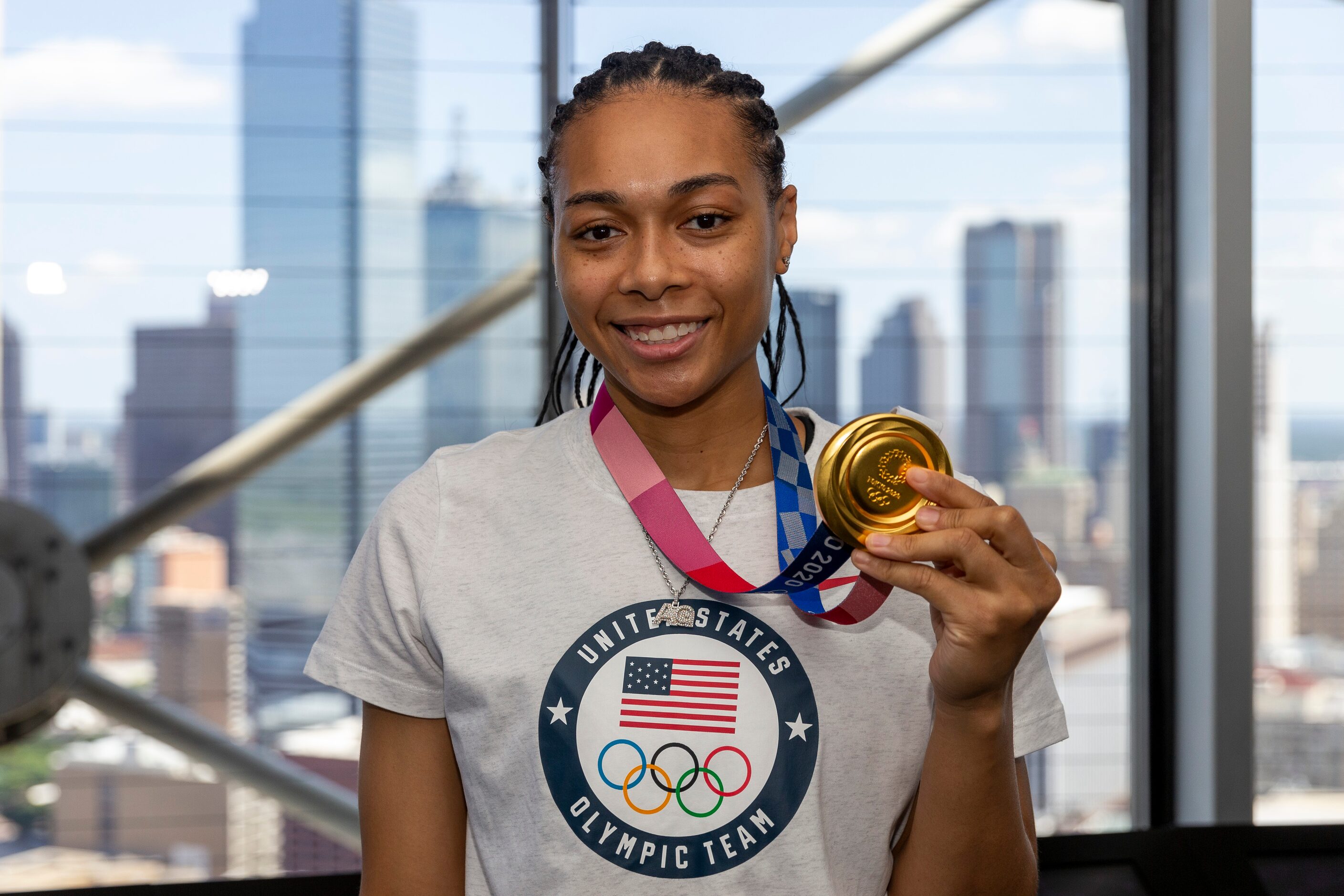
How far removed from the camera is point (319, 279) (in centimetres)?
251

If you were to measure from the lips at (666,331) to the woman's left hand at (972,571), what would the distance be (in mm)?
255

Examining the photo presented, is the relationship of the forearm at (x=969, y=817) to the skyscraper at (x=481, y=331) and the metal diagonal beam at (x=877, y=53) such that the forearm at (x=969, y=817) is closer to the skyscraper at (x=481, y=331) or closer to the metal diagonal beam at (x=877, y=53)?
the skyscraper at (x=481, y=331)

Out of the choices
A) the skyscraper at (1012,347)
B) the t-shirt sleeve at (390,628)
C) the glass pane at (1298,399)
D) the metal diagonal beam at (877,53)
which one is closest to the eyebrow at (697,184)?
the t-shirt sleeve at (390,628)

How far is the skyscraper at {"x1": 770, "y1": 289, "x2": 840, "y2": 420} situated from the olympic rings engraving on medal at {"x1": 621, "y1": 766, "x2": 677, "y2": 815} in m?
1.76

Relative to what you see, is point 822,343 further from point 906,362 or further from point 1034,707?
point 1034,707

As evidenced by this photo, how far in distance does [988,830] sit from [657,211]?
24.5 inches

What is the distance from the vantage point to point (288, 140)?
247cm

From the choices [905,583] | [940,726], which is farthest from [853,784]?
[905,583]

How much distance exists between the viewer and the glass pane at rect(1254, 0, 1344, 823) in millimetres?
2656

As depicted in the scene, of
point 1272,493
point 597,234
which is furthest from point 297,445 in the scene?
point 1272,493

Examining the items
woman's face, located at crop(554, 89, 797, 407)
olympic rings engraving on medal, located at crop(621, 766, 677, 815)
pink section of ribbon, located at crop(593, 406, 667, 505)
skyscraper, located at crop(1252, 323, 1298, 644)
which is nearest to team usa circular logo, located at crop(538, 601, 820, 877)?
olympic rings engraving on medal, located at crop(621, 766, 677, 815)

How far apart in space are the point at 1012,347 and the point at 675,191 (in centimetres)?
197

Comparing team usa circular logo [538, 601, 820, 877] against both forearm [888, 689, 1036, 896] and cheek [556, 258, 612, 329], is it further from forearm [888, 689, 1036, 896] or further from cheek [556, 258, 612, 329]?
cheek [556, 258, 612, 329]

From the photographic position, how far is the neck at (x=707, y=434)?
1059 mm
